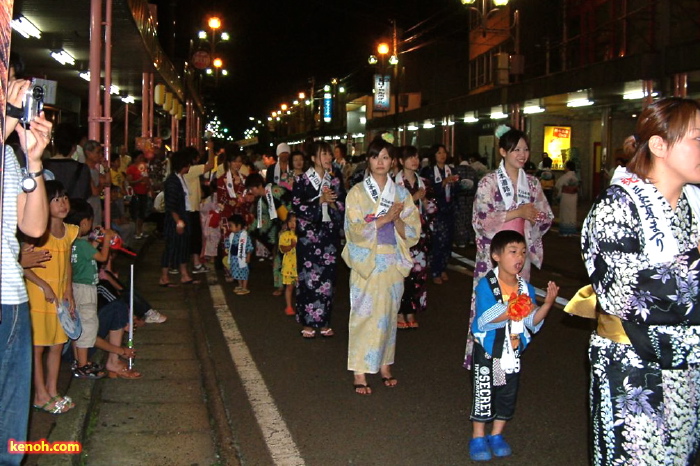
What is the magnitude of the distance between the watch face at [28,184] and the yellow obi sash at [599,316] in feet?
7.56

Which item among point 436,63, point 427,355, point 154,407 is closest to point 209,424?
point 154,407

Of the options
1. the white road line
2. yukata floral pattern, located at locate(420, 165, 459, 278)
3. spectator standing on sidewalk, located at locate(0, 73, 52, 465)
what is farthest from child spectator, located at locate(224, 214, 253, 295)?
spectator standing on sidewalk, located at locate(0, 73, 52, 465)

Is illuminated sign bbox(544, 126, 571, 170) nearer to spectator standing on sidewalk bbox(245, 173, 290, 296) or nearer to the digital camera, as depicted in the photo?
spectator standing on sidewalk bbox(245, 173, 290, 296)

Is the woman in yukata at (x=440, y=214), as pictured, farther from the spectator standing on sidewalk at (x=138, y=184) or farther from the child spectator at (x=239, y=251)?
the spectator standing on sidewalk at (x=138, y=184)

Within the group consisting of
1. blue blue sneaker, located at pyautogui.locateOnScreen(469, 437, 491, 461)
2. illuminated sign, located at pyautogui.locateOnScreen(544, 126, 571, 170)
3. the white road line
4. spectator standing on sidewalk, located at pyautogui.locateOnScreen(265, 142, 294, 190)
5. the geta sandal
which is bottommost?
blue blue sneaker, located at pyautogui.locateOnScreen(469, 437, 491, 461)

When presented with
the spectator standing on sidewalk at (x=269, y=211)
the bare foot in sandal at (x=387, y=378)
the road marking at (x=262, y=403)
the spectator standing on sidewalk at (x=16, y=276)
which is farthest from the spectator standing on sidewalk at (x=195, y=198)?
the spectator standing on sidewalk at (x=16, y=276)

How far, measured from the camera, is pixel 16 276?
3045 millimetres

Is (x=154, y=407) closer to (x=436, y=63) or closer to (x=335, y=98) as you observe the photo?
(x=436, y=63)

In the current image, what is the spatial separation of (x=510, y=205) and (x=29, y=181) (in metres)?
3.96

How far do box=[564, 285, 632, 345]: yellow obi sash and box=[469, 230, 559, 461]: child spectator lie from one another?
1179mm

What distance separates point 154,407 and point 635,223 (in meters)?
3.84

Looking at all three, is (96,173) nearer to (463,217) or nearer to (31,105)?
(31,105)

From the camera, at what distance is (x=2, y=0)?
8.45ft

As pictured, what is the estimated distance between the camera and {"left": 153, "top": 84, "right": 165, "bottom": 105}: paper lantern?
61.7 feet
